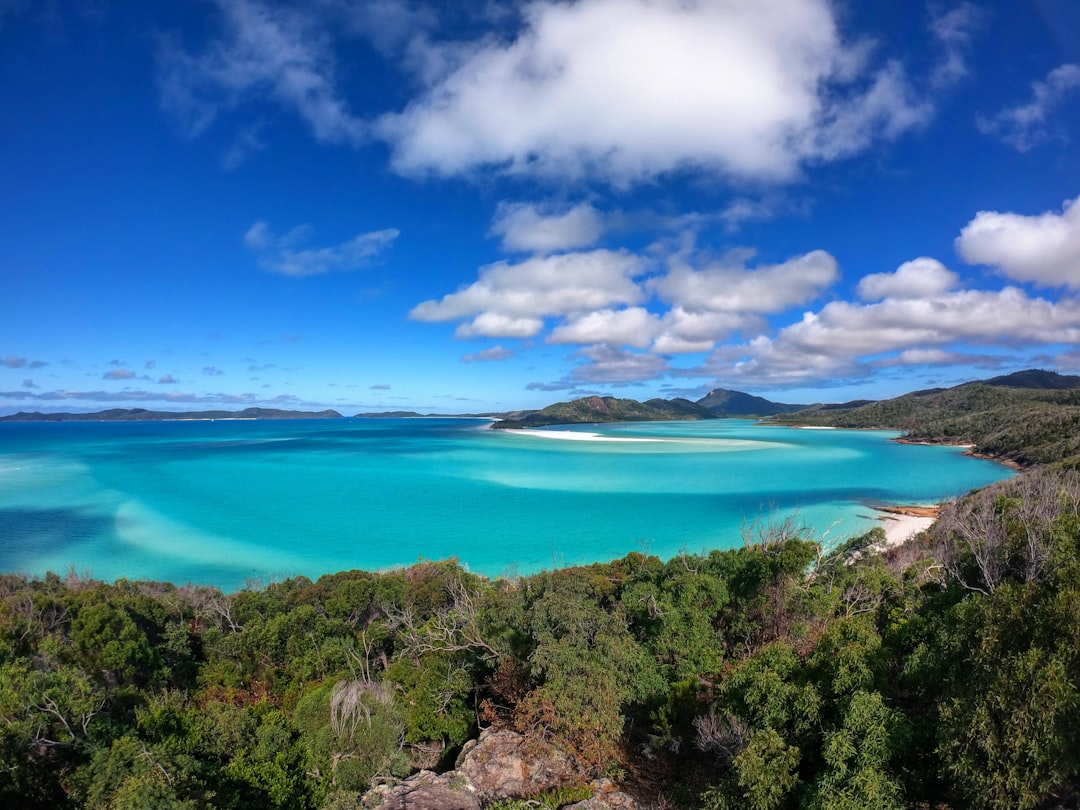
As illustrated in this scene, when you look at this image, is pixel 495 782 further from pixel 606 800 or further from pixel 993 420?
pixel 993 420

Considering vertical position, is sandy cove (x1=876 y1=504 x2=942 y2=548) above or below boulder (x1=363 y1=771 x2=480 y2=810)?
below

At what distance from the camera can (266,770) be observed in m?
11.7

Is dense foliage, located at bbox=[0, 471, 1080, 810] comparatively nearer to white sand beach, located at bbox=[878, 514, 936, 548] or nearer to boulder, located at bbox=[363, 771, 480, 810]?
boulder, located at bbox=[363, 771, 480, 810]

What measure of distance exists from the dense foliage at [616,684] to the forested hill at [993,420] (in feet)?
117

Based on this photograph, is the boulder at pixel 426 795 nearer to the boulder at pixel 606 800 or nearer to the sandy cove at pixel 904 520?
the boulder at pixel 606 800

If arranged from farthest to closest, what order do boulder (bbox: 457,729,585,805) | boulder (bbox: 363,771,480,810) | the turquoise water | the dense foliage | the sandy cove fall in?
the sandy cove, the turquoise water, boulder (bbox: 457,729,585,805), boulder (bbox: 363,771,480,810), the dense foliage

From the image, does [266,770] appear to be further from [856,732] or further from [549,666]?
[856,732]

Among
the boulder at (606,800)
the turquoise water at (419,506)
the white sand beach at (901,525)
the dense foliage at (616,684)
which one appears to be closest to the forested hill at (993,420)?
the turquoise water at (419,506)

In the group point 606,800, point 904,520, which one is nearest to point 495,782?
point 606,800

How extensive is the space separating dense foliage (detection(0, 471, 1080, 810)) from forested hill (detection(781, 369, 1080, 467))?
35559mm

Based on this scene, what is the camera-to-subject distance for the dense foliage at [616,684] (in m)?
7.48

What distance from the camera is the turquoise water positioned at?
106ft

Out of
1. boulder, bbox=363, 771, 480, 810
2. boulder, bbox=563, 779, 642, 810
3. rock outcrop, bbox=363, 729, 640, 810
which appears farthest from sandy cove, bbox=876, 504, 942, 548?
boulder, bbox=363, 771, 480, 810

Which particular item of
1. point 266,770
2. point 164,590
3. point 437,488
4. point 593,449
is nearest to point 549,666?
point 266,770
